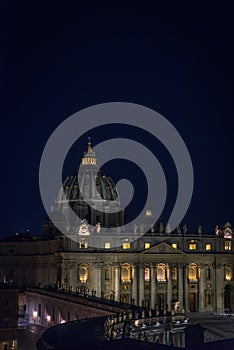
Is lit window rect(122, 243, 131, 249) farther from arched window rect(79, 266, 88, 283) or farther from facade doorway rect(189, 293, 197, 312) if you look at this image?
facade doorway rect(189, 293, 197, 312)

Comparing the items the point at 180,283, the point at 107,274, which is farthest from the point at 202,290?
the point at 107,274

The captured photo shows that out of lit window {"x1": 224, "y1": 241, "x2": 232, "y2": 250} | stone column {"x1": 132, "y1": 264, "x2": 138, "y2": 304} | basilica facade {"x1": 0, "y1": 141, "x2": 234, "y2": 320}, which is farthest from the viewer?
lit window {"x1": 224, "y1": 241, "x2": 232, "y2": 250}

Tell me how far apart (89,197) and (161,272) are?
26.0 meters

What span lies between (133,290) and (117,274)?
141 inches

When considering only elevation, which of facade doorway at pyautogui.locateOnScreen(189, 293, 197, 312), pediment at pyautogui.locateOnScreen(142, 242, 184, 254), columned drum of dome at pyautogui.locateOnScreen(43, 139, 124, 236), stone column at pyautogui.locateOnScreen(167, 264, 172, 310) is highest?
columned drum of dome at pyautogui.locateOnScreen(43, 139, 124, 236)

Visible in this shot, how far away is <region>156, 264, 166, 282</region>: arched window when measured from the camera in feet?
352

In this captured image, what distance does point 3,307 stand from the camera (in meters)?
71.2

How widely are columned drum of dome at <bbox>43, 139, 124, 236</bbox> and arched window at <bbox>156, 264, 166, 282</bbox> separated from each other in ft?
66.6

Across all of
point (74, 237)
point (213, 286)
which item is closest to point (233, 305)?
point (213, 286)

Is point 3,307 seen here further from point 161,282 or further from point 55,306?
point 161,282

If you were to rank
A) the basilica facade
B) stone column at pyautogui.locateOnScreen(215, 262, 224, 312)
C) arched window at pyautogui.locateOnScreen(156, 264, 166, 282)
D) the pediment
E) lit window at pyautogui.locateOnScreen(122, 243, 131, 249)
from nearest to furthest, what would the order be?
1. the basilica facade
2. lit window at pyautogui.locateOnScreen(122, 243, 131, 249)
3. the pediment
4. arched window at pyautogui.locateOnScreen(156, 264, 166, 282)
5. stone column at pyautogui.locateOnScreen(215, 262, 224, 312)

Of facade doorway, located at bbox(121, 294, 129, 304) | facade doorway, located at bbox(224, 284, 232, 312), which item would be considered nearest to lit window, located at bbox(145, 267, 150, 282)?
facade doorway, located at bbox(121, 294, 129, 304)

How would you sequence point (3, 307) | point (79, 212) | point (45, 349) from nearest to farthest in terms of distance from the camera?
1. point (45, 349)
2. point (3, 307)
3. point (79, 212)

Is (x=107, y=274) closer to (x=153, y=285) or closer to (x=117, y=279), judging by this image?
A: (x=117, y=279)
